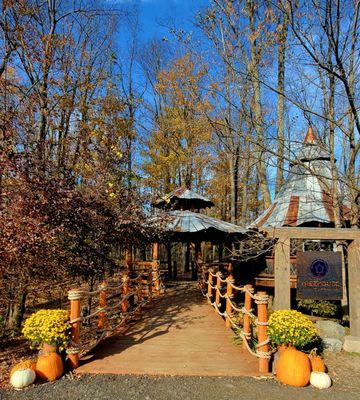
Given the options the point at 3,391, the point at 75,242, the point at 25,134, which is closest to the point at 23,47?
the point at 25,134

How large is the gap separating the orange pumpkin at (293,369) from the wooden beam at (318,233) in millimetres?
2364

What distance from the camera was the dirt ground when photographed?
4.34 meters

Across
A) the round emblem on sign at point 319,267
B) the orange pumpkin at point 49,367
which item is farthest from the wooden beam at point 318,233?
the orange pumpkin at point 49,367

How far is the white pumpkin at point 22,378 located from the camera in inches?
176

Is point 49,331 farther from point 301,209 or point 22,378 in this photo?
point 301,209

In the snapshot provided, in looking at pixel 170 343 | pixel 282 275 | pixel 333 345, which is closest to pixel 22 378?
pixel 170 343

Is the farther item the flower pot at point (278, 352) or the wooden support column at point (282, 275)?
the wooden support column at point (282, 275)

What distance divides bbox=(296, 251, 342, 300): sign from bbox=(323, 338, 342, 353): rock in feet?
2.52

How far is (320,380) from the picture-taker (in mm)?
4863

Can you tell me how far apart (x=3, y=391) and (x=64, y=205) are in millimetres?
3137

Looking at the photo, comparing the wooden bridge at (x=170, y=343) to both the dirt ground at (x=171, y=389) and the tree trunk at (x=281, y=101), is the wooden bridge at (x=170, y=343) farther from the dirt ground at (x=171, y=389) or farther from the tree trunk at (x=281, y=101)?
the tree trunk at (x=281, y=101)

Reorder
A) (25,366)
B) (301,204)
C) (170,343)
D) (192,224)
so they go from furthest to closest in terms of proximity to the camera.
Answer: (301,204) → (192,224) → (170,343) → (25,366)

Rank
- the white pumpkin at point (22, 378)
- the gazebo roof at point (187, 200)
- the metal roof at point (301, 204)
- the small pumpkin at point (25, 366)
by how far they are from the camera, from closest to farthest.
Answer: the white pumpkin at point (22, 378) → the small pumpkin at point (25, 366) → the metal roof at point (301, 204) → the gazebo roof at point (187, 200)

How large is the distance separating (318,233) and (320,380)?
2.82 meters
